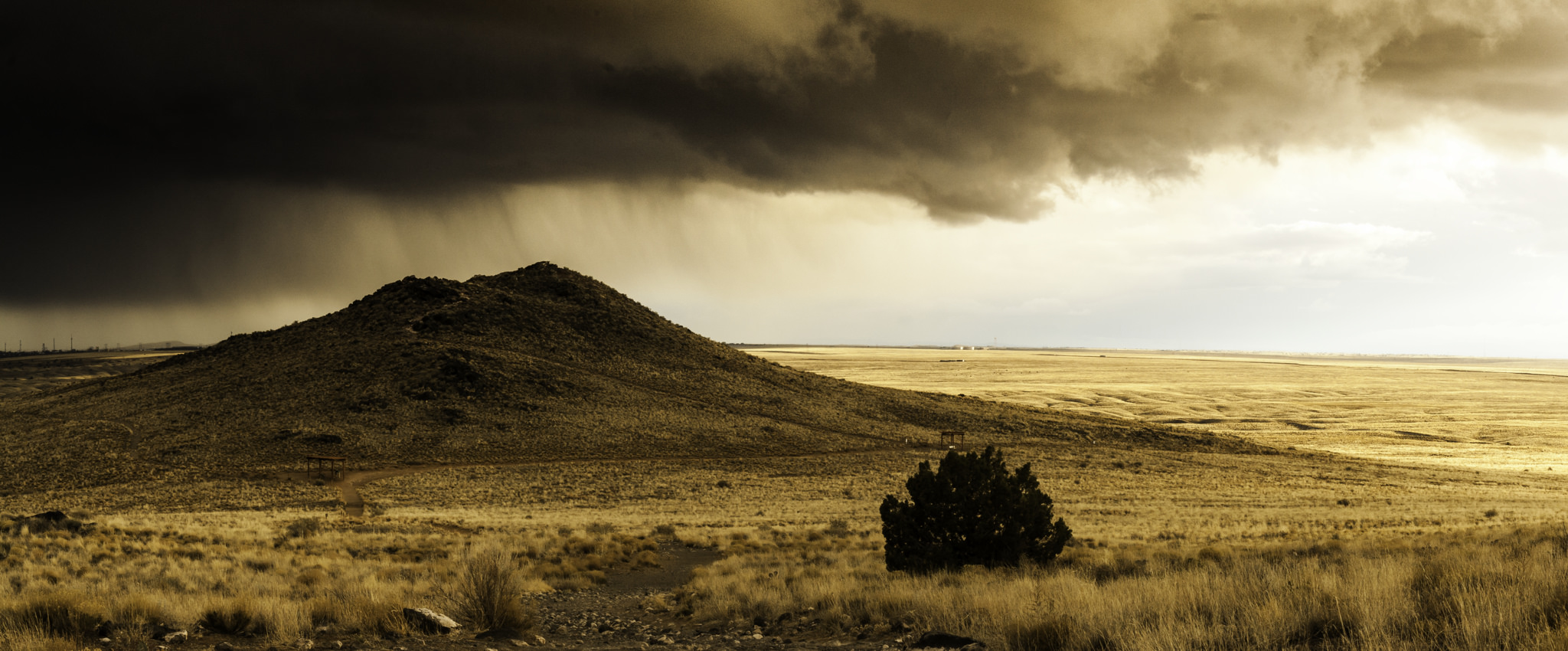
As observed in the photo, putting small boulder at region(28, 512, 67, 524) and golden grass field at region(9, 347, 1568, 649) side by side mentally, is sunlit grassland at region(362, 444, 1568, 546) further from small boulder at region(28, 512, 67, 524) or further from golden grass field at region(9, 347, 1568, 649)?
small boulder at region(28, 512, 67, 524)

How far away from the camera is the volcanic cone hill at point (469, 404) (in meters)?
57.3

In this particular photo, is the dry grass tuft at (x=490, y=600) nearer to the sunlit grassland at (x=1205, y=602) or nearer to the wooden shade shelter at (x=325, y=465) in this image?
the sunlit grassland at (x=1205, y=602)

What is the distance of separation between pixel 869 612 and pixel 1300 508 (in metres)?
35.9

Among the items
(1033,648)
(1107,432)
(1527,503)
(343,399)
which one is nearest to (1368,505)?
(1527,503)

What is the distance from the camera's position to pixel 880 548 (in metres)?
26.0

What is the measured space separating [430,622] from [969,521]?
10696mm

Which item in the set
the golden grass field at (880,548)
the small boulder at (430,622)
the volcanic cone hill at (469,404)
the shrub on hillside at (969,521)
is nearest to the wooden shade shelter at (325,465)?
the volcanic cone hill at (469,404)

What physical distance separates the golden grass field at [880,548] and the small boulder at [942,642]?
249mm

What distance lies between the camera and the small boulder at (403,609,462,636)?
464 inches

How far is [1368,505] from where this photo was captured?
41.1 metres

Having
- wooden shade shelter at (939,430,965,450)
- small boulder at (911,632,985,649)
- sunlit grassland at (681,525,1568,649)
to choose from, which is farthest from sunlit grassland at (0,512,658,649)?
wooden shade shelter at (939,430,965,450)

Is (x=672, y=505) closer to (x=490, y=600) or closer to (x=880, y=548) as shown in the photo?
(x=880, y=548)

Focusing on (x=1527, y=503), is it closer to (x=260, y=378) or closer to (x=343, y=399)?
(x=343, y=399)

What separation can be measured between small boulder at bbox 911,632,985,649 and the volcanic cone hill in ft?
162
